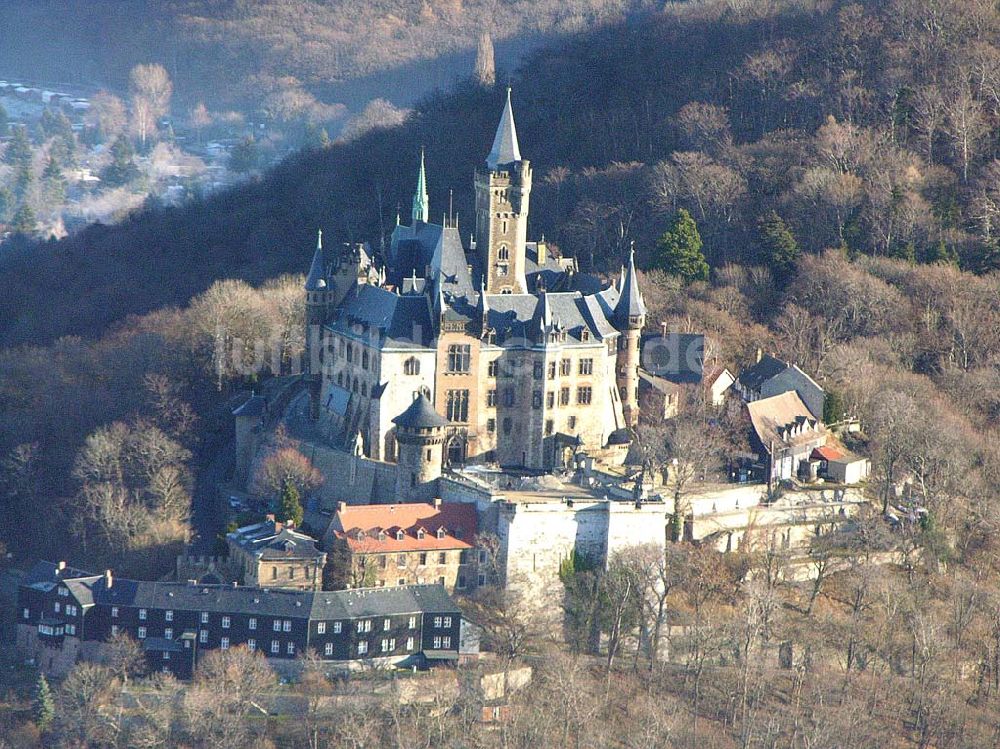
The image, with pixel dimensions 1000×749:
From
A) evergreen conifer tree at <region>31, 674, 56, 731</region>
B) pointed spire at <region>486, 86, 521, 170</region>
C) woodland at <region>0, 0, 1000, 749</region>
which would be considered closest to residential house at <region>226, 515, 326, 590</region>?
woodland at <region>0, 0, 1000, 749</region>

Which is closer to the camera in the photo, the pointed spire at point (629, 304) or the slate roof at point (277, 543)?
the slate roof at point (277, 543)

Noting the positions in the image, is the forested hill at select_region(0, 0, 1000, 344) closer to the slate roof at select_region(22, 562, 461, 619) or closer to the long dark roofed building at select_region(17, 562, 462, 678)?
the slate roof at select_region(22, 562, 461, 619)

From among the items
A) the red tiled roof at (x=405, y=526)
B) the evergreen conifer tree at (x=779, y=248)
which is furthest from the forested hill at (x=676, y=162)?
the red tiled roof at (x=405, y=526)

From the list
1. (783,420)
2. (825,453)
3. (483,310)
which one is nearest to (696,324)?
(783,420)

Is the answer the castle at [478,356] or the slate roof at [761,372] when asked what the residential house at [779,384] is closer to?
the slate roof at [761,372]

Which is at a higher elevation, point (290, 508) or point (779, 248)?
point (779, 248)

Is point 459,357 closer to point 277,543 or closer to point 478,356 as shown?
point 478,356
